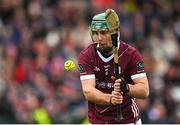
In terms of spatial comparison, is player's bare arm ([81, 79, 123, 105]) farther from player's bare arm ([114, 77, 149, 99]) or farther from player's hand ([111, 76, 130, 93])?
player's bare arm ([114, 77, 149, 99])

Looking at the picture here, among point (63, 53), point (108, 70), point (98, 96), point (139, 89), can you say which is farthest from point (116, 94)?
point (63, 53)

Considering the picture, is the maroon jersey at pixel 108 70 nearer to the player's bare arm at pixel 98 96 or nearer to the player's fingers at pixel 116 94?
the player's bare arm at pixel 98 96

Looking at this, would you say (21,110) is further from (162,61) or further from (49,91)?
(162,61)

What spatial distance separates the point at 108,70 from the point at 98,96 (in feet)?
1.29

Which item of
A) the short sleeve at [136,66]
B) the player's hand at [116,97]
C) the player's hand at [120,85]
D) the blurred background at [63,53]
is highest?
the short sleeve at [136,66]

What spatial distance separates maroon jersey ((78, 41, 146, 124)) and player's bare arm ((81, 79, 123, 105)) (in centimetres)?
11

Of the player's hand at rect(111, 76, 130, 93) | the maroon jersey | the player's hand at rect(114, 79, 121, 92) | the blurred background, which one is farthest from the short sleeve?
the blurred background

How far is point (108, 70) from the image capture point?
10.1 metres

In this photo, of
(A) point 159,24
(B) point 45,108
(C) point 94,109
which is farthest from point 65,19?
(C) point 94,109

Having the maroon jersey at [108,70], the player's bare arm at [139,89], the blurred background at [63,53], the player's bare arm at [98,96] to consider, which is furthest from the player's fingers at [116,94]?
the blurred background at [63,53]

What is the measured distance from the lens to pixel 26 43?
722 inches

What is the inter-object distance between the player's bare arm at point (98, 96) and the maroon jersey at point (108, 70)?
110 millimetres

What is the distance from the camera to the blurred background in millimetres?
16250

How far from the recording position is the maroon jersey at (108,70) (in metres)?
10.0
